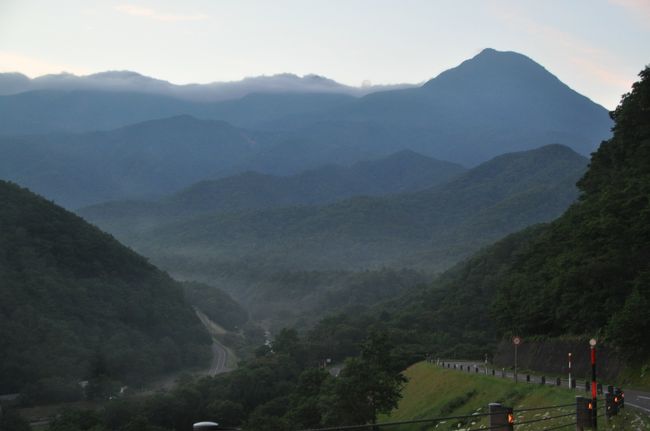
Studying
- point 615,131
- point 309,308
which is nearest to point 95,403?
point 615,131

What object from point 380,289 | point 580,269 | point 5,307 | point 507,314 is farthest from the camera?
point 380,289

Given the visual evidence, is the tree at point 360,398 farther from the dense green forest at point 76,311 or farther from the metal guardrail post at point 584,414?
the dense green forest at point 76,311

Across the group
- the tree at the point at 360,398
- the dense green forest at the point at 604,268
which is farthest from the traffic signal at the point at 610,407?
the tree at the point at 360,398

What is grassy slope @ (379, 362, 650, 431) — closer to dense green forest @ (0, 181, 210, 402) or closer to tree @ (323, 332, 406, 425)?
tree @ (323, 332, 406, 425)

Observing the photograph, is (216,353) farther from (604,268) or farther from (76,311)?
(604,268)

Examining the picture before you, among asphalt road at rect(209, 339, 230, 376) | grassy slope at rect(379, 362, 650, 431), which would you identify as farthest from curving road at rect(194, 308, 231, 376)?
grassy slope at rect(379, 362, 650, 431)

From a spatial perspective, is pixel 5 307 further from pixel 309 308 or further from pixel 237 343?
pixel 309 308
